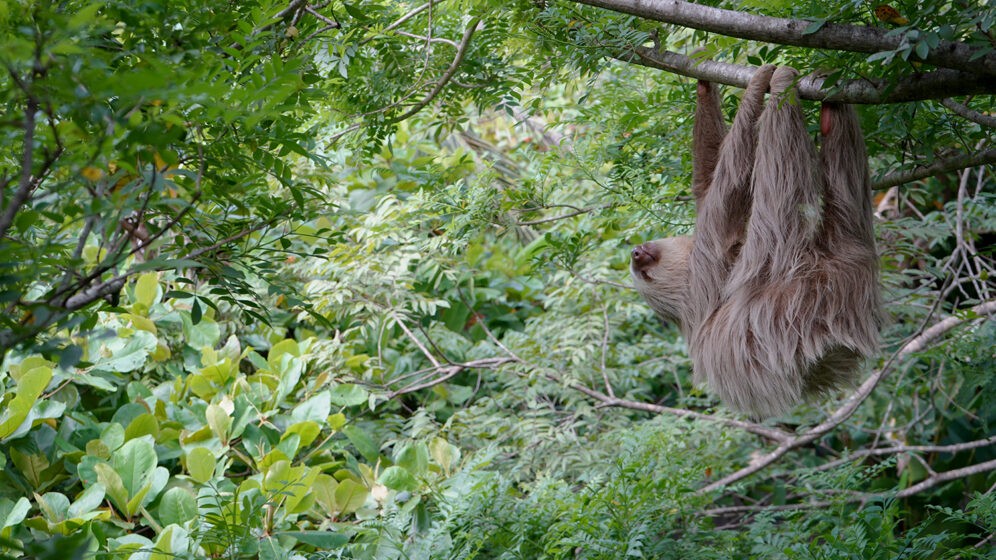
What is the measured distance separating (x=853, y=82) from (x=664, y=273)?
4.76 feet

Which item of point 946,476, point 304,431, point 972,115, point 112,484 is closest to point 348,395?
point 304,431

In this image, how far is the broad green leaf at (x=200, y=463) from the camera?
3982 millimetres

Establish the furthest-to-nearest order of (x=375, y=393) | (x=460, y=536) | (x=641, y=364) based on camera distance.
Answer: (x=641, y=364), (x=375, y=393), (x=460, y=536)

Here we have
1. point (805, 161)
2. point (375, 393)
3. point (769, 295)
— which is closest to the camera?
point (805, 161)

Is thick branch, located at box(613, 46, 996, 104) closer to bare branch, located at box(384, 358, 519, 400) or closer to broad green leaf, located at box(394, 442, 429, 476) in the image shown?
broad green leaf, located at box(394, 442, 429, 476)

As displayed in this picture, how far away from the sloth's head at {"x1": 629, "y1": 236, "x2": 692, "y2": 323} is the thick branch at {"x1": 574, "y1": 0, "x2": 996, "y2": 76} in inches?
59.2

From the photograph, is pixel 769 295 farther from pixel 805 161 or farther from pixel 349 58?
pixel 349 58

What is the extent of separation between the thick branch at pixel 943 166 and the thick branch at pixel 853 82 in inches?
23.5

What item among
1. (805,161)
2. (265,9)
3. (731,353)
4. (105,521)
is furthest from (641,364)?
(265,9)

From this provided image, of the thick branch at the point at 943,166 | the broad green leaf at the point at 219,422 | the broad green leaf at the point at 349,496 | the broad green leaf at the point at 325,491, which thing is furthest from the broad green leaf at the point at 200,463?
the thick branch at the point at 943,166

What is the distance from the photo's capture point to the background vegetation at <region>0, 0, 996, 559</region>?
71.6 inches

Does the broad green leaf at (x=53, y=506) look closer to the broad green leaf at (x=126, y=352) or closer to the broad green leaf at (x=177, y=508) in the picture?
the broad green leaf at (x=177, y=508)

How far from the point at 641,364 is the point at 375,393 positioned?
1.91m

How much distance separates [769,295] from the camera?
324cm
